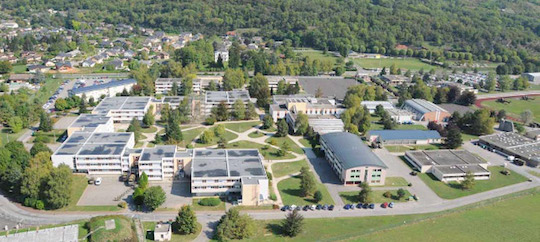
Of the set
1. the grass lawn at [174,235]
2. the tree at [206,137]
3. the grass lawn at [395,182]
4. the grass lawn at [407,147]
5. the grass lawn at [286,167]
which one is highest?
the tree at [206,137]

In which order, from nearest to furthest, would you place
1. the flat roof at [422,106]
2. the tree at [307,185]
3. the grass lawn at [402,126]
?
the tree at [307,185] < the grass lawn at [402,126] < the flat roof at [422,106]

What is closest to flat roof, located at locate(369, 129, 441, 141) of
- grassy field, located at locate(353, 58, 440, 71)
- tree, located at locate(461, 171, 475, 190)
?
tree, located at locate(461, 171, 475, 190)

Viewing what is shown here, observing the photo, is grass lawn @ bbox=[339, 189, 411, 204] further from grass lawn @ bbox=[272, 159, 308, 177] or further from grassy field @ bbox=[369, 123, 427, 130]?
grassy field @ bbox=[369, 123, 427, 130]

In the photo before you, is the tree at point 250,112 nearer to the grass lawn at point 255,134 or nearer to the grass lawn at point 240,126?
the grass lawn at point 240,126

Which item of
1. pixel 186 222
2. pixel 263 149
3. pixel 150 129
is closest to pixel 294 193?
pixel 263 149

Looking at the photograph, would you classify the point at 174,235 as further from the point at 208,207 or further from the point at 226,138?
the point at 226,138

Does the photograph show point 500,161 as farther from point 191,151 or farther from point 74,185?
point 74,185

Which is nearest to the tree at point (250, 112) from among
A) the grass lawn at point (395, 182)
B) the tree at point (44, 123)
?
the grass lawn at point (395, 182)
